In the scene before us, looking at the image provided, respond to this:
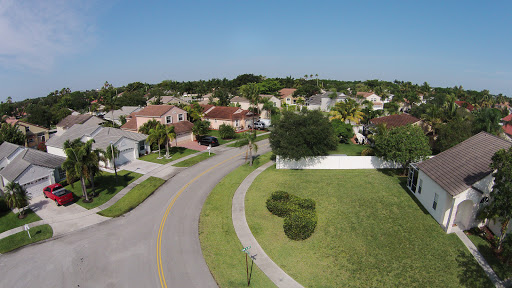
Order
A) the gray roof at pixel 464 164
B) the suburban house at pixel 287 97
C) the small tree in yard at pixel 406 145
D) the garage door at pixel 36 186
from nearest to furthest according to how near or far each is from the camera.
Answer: the gray roof at pixel 464 164
the garage door at pixel 36 186
the small tree in yard at pixel 406 145
the suburban house at pixel 287 97

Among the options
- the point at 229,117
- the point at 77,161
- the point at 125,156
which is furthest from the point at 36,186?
the point at 229,117

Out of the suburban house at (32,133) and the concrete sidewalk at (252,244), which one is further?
the suburban house at (32,133)

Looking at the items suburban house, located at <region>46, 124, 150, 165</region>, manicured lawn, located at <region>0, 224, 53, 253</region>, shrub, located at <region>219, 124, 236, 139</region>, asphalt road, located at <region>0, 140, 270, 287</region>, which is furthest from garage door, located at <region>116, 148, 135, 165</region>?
shrub, located at <region>219, 124, 236, 139</region>

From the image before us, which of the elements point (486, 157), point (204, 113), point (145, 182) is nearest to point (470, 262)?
point (486, 157)

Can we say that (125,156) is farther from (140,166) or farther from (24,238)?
(24,238)

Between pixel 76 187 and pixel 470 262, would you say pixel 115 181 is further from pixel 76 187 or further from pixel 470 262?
pixel 470 262

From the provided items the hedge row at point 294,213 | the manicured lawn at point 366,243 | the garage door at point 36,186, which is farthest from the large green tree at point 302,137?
the garage door at point 36,186

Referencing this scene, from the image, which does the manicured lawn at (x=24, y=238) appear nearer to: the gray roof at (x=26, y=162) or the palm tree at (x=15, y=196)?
the palm tree at (x=15, y=196)
